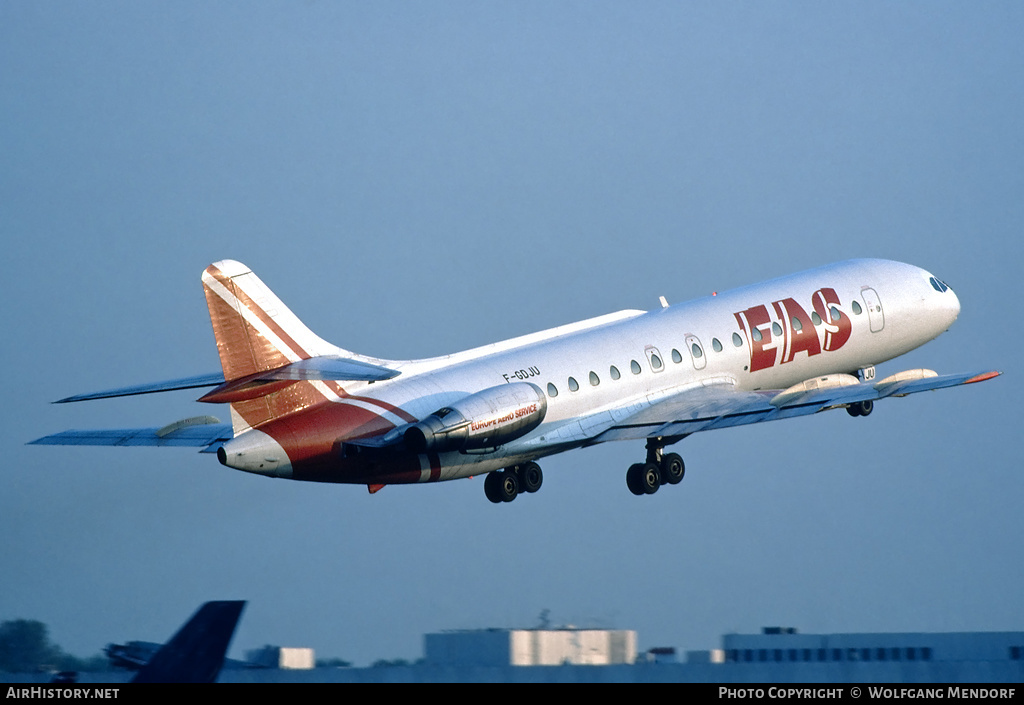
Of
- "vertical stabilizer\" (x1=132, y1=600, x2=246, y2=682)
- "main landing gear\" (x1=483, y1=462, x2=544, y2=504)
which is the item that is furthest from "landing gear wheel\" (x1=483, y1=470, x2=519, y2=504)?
"vertical stabilizer\" (x1=132, y1=600, x2=246, y2=682)

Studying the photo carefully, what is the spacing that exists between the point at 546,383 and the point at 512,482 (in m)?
3.21

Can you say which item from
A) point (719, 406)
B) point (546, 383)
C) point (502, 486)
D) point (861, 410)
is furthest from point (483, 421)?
point (861, 410)

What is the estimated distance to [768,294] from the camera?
47.9m

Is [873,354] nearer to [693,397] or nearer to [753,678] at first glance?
[693,397]

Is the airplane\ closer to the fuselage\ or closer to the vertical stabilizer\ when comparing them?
the fuselage\

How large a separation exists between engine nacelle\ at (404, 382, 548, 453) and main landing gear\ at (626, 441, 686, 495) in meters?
5.82

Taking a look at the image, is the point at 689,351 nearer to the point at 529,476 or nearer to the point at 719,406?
the point at 719,406

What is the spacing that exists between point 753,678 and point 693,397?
8141mm

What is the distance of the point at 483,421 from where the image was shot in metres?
39.1

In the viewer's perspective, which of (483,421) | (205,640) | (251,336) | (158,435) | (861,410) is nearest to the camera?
(205,640)

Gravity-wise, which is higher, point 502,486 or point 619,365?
point 619,365

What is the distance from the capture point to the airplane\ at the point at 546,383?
38469 mm

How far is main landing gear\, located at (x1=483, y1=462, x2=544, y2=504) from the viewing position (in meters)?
44.1
